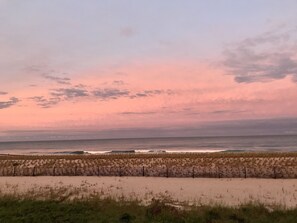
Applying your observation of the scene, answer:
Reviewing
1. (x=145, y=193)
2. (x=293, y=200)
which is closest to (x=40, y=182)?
(x=145, y=193)

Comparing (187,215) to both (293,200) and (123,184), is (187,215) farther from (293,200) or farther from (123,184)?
(123,184)

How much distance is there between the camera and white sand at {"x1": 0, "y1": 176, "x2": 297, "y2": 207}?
649 inches

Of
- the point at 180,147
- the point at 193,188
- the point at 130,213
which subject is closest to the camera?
the point at 130,213

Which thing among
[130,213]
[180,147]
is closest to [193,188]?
[130,213]

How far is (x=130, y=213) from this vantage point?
471 inches

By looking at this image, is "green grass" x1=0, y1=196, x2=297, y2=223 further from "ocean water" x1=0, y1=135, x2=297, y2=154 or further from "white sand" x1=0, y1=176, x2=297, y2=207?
"ocean water" x1=0, y1=135, x2=297, y2=154

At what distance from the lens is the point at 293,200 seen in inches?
633

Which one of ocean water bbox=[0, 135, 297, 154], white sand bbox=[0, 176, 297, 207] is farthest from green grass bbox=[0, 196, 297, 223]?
ocean water bbox=[0, 135, 297, 154]

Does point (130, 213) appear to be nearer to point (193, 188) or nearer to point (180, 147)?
point (193, 188)

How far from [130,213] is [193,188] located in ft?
28.9

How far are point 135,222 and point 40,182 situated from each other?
Result: 1488 cm

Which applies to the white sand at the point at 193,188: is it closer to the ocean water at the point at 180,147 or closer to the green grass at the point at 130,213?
the green grass at the point at 130,213

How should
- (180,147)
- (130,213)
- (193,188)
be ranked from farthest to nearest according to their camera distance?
(180,147) < (193,188) < (130,213)

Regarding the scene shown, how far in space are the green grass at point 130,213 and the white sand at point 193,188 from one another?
294cm
